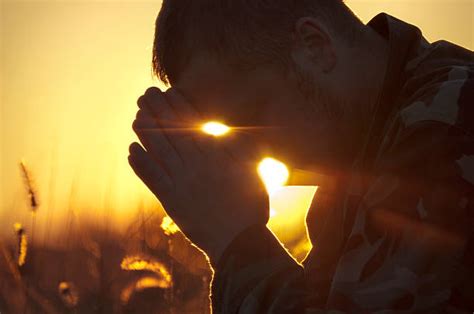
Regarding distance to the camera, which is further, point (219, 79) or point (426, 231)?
point (219, 79)

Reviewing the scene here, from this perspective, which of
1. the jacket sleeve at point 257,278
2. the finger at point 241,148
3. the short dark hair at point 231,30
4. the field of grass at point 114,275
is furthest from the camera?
the field of grass at point 114,275

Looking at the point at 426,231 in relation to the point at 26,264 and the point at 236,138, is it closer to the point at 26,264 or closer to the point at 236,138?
the point at 236,138

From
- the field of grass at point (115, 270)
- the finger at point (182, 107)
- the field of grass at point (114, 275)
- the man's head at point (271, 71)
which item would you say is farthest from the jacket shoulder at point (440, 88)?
the field of grass at point (114, 275)

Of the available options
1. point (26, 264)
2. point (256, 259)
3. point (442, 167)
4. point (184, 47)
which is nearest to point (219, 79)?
point (184, 47)

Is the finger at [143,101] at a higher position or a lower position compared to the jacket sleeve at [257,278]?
higher

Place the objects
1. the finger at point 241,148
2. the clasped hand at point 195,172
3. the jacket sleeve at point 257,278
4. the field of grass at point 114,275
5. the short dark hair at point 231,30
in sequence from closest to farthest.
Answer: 1. the jacket sleeve at point 257,278
2. the clasped hand at point 195,172
3. the finger at point 241,148
4. the short dark hair at point 231,30
5. the field of grass at point 114,275

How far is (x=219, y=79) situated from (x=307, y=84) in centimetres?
25

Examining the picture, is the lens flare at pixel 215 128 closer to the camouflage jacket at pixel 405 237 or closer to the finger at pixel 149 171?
the finger at pixel 149 171

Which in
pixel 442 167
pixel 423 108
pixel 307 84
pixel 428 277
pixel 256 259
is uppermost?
pixel 307 84

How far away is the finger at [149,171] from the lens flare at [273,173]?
27 cm

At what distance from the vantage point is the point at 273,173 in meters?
2.39

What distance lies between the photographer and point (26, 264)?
3.87m

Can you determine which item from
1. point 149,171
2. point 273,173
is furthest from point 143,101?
point 273,173

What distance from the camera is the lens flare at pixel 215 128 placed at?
2154mm
